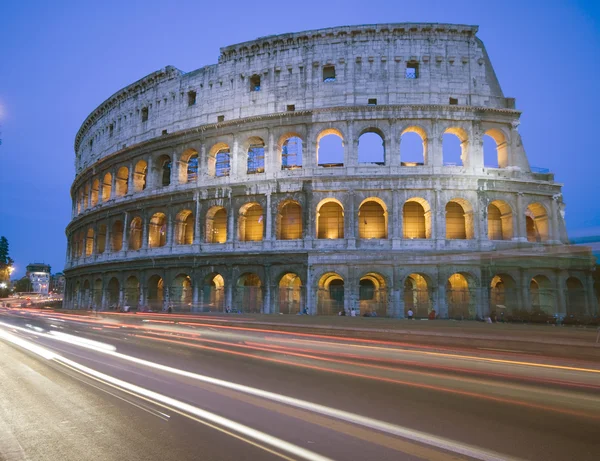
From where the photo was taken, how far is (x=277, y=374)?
730 cm

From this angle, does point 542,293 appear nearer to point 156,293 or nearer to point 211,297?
point 211,297

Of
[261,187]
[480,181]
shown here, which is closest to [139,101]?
[261,187]

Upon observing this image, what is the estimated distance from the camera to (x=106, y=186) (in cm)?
Result: 3353

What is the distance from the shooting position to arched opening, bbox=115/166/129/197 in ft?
104

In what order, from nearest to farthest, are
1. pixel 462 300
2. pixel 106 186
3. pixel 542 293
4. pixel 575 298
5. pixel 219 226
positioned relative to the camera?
pixel 575 298 < pixel 462 300 < pixel 542 293 < pixel 219 226 < pixel 106 186

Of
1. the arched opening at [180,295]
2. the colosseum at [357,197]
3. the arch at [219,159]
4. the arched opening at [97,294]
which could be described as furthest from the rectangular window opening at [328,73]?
the arched opening at [97,294]

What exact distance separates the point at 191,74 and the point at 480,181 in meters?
20.2

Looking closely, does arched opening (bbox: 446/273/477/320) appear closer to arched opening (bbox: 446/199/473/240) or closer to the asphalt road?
arched opening (bbox: 446/199/473/240)

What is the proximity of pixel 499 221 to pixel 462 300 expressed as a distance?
593 cm

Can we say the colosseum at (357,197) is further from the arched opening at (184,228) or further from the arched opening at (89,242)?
the arched opening at (89,242)

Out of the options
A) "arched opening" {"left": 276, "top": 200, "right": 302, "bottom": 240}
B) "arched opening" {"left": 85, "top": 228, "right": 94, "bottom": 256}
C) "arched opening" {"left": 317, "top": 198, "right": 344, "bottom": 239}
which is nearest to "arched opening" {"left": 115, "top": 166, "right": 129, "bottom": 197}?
"arched opening" {"left": 85, "top": 228, "right": 94, "bottom": 256}

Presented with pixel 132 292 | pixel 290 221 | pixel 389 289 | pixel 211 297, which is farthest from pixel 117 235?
pixel 389 289

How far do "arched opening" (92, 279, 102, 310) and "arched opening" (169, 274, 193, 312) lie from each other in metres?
8.63

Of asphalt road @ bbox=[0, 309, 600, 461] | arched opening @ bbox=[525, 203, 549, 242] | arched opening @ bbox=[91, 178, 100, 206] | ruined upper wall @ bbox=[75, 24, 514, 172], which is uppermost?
ruined upper wall @ bbox=[75, 24, 514, 172]
